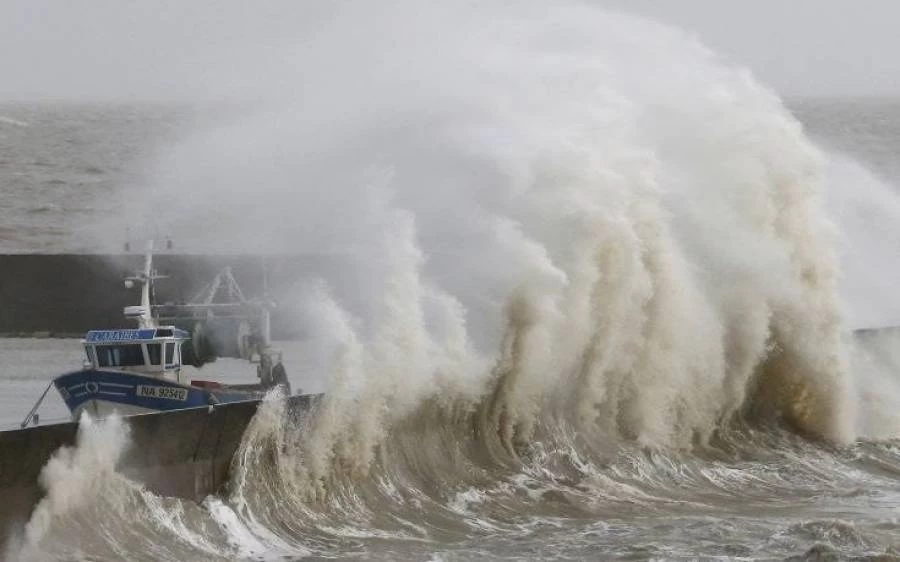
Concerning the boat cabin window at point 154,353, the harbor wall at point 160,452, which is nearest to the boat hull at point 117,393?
the boat cabin window at point 154,353

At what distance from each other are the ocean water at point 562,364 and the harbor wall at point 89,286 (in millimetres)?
1645

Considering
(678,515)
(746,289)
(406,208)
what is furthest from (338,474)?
(746,289)

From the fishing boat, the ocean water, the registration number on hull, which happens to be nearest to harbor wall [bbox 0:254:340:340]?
the ocean water

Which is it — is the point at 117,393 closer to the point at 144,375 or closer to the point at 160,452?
the point at 144,375

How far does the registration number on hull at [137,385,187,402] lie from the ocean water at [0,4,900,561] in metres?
1.55

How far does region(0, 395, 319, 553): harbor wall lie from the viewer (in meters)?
14.8

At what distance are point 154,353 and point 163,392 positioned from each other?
1.48ft

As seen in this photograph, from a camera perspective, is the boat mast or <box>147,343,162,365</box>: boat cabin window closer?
<box>147,343,162,365</box>: boat cabin window

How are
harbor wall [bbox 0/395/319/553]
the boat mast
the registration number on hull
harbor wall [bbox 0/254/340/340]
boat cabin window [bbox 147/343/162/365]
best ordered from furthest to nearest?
harbor wall [bbox 0/254/340/340] → the boat mast → boat cabin window [bbox 147/343/162/365] → the registration number on hull → harbor wall [bbox 0/395/319/553]

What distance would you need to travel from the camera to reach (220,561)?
15.7m

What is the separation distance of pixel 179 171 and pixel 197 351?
2551 centimetres

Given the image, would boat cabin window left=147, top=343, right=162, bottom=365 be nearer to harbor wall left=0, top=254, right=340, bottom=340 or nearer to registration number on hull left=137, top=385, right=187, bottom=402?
registration number on hull left=137, top=385, right=187, bottom=402

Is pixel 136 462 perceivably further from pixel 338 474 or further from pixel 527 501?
pixel 527 501

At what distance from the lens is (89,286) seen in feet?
104
